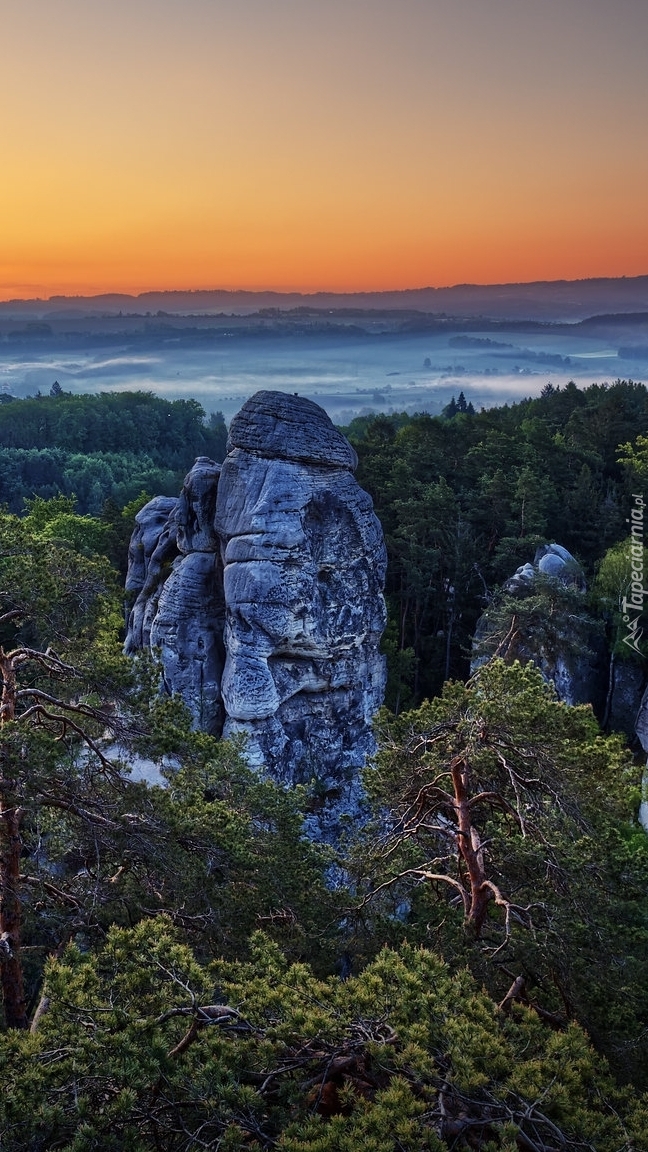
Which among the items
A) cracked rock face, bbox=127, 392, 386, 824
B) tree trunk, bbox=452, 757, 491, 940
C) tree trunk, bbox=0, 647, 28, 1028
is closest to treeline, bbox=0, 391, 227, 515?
cracked rock face, bbox=127, 392, 386, 824

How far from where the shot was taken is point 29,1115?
186 inches

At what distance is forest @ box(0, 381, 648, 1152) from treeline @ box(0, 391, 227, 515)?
42.1 meters

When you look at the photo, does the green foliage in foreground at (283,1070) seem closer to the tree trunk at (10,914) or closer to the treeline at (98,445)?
the tree trunk at (10,914)

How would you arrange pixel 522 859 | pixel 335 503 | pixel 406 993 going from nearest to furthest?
pixel 406 993, pixel 522 859, pixel 335 503

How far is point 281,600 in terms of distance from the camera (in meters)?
20.0

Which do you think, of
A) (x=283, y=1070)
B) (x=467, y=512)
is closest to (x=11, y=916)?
(x=283, y=1070)

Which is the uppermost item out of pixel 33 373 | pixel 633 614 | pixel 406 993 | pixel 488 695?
pixel 33 373

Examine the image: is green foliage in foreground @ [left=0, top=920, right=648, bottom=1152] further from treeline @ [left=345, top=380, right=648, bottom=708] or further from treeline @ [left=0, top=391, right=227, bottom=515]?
treeline @ [left=0, top=391, right=227, bottom=515]

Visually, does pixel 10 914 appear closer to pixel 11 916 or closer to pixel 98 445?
pixel 11 916

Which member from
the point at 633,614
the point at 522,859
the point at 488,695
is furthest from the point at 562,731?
the point at 633,614

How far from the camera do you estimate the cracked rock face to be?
20.1m

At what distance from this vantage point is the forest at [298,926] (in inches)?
195

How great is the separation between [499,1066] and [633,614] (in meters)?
22.7

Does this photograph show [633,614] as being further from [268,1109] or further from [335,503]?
[268,1109]
